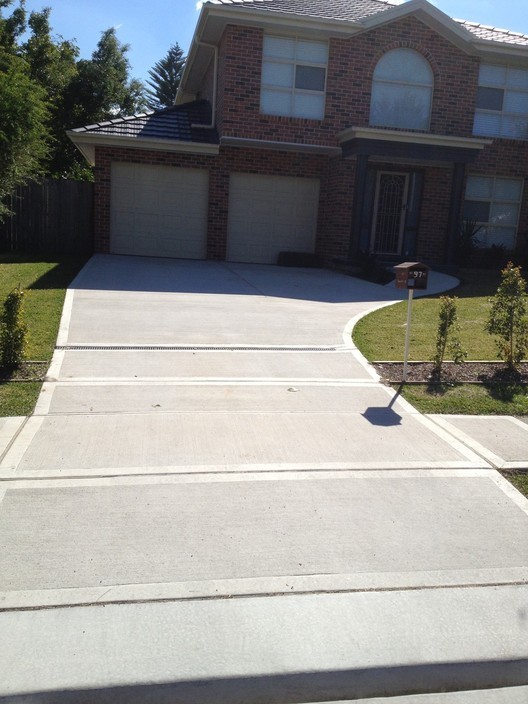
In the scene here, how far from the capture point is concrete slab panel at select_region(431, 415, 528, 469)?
5508mm

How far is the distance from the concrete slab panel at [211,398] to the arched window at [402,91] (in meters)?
12.6

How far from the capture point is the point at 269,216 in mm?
18750

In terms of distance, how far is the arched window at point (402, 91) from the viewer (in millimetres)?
17750

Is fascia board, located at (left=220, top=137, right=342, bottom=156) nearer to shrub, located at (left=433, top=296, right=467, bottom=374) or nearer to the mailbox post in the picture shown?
shrub, located at (left=433, top=296, right=467, bottom=374)

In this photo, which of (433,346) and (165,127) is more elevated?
(165,127)

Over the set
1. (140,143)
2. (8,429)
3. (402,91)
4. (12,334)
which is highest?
(402,91)

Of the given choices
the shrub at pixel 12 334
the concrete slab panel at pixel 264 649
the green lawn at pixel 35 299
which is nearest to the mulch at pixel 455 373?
the green lawn at pixel 35 299

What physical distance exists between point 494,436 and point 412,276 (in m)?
2.17

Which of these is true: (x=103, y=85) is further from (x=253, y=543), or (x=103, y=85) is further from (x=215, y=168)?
(x=253, y=543)

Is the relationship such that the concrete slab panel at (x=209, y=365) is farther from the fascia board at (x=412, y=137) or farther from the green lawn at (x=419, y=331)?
the fascia board at (x=412, y=137)

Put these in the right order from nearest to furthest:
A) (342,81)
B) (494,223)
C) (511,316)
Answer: (511,316), (342,81), (494,223)

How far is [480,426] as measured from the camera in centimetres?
635

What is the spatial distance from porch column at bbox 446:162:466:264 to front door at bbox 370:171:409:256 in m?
1.50

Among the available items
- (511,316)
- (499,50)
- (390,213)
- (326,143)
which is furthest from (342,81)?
(511,316)
